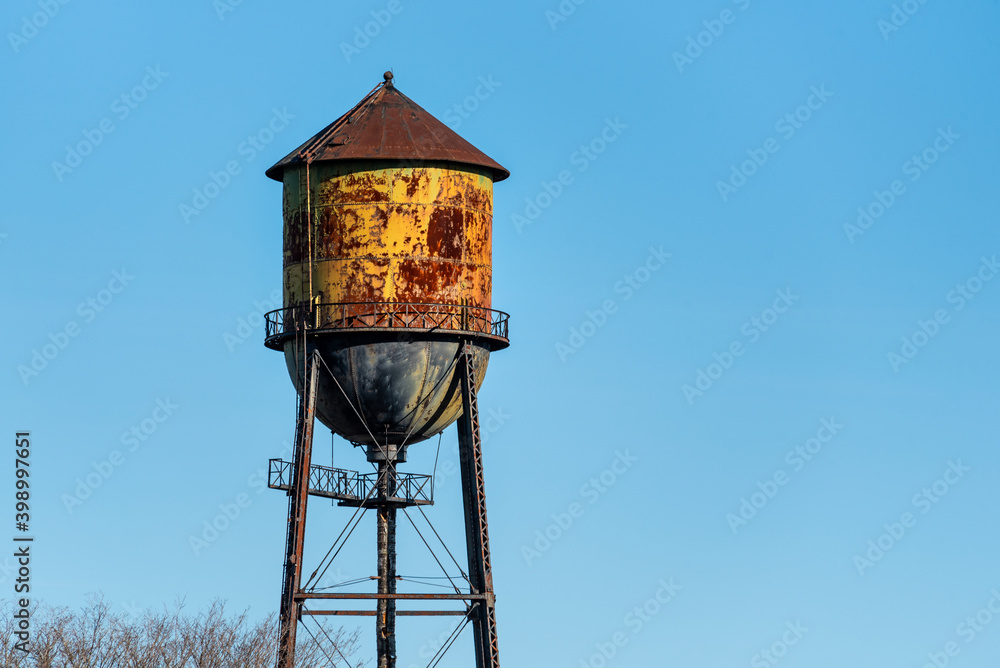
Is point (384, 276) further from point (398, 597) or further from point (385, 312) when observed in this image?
point (398, 597)

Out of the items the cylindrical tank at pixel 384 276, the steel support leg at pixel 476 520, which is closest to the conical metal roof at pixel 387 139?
the cylindrical tank at pixel 384 276

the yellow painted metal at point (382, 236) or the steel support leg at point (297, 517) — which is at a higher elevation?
the yellow painted metal at point (382, 236)

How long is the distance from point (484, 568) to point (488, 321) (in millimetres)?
5048

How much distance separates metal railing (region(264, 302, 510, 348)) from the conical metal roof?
294 cm

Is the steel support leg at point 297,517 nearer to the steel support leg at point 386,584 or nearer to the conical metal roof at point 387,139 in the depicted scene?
the steel support leg at point 386,584

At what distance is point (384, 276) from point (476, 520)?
5145 mm

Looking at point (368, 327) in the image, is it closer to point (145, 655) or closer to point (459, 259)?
point (459, 259)

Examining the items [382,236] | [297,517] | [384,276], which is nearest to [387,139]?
[382,236]

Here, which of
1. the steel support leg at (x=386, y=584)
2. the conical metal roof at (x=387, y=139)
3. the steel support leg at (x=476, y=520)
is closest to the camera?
the steel support leg at (x=476, y=520)

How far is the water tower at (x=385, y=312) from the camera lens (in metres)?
42.9

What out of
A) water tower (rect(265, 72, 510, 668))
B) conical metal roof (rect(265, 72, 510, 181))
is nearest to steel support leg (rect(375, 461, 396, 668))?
water tower (rect(265, 72, 510, 668))

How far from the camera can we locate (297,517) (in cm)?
4256

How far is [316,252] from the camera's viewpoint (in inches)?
1711

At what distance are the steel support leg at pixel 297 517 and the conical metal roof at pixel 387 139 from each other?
13.6 feet
